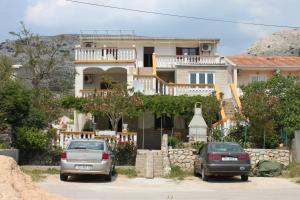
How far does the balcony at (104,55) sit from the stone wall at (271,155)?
46.7 ft

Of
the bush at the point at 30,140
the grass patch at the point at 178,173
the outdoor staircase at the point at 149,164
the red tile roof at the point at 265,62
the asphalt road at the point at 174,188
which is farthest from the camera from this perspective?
the red tile roof at the point at 265,62

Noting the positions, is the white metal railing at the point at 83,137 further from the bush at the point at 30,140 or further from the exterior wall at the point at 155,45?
the exterior wall at the point at 155,45

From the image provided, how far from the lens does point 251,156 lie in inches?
832

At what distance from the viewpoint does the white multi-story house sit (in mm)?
30750

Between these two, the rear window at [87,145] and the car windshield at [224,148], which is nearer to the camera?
the rear window at [87,145]

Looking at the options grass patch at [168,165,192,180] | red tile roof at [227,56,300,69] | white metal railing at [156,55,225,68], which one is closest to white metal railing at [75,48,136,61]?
white metal railing at [156,55,225,68]

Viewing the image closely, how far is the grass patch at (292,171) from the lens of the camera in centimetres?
1933

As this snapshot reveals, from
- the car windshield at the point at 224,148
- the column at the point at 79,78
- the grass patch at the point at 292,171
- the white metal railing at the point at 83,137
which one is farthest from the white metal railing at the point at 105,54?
the car windshield at the point at 224,148

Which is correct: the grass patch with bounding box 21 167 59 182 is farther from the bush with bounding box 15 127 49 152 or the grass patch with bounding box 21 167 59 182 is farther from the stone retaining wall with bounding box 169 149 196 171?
the stone retaining wall with bounding box 169 149 196 171

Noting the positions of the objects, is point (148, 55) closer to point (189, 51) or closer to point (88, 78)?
point (189, 51)

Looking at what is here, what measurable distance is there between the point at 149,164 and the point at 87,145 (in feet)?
12.9

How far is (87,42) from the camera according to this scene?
39.4 meters

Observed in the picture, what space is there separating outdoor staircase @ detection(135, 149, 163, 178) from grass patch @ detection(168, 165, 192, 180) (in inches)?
18.4

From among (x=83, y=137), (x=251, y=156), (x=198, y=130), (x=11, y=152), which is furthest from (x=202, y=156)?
(x=11, y=152)
